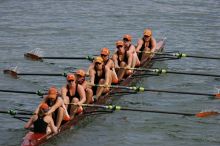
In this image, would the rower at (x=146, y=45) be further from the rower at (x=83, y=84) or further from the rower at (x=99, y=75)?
the rower at (x=83, y=84)

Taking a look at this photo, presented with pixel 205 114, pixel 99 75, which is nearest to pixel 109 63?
pixel 99 75

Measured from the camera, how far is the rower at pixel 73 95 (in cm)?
1806

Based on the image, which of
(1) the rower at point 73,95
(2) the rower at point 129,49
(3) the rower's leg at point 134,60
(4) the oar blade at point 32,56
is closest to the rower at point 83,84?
(1) the rower at point 73,95

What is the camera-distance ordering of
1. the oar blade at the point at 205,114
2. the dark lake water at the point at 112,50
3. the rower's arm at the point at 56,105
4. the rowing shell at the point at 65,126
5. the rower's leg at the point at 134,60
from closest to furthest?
the rowing shell at the point at 65,126, the rower's arm at the point at 56,105, the oar blade at the point at 205,114, the dark lake water at the point at 112,50, the rower's leg at the point at 134,60

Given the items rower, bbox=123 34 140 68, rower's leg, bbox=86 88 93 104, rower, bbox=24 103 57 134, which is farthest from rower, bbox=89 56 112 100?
rower, bbox=24 103 57 134

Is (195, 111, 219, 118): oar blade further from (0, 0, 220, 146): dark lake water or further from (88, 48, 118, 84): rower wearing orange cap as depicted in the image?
(88, 48, 118, 84): rower wearing orange cap

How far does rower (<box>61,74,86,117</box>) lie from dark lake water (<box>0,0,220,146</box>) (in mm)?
669

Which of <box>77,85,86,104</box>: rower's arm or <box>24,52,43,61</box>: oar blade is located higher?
<box>24,52,43,61</box>: oar blade

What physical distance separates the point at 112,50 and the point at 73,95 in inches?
435

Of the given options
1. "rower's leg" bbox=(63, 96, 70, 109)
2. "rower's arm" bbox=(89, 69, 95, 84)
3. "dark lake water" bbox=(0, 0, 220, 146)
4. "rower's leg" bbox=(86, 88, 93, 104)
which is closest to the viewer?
"rower's leg" bbox=(63, 96, 70, 109)

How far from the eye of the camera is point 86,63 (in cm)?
2716

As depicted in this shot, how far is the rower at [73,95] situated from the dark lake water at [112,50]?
0.67m

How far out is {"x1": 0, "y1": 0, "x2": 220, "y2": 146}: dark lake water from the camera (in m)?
18.9

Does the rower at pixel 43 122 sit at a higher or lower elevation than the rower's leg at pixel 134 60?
lower
